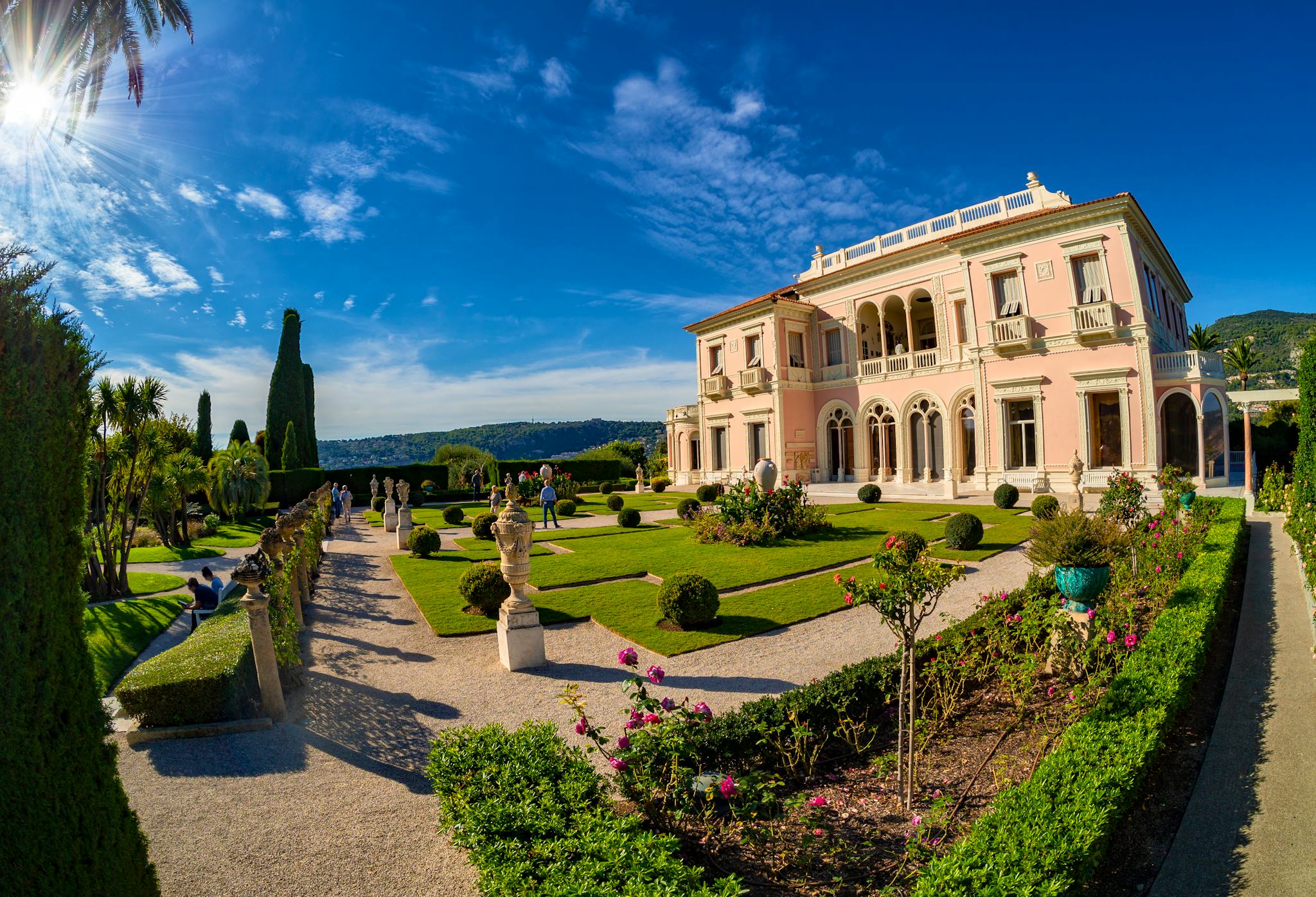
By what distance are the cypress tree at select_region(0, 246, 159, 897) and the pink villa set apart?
84.1 ft

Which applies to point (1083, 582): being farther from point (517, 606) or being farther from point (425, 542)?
point (425, 542)

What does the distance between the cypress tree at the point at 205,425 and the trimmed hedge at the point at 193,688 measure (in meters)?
43.0

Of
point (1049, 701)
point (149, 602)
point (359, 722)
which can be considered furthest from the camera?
point (149, 602)

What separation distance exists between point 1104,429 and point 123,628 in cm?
2893

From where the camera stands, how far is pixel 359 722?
6473mm

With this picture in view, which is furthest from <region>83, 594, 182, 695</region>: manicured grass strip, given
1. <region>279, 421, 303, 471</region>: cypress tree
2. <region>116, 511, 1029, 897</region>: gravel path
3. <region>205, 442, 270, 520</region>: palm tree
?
<region>279, 421, 303, 471</region>: cypress tree

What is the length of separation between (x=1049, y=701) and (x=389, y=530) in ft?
78.3

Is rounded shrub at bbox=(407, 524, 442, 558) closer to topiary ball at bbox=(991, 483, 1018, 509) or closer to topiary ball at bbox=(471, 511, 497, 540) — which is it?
topiary ball at bbox=(471, 511, 497, 540)

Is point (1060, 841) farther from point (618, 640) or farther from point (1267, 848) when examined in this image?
point (618, 640)

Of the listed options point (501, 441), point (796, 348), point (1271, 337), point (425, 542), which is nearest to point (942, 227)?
point (796, 348)

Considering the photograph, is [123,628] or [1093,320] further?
[1093,320]

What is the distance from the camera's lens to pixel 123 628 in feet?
37.0

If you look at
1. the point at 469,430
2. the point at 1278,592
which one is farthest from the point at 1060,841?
the point at 469,430

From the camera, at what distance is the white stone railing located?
2589cm
